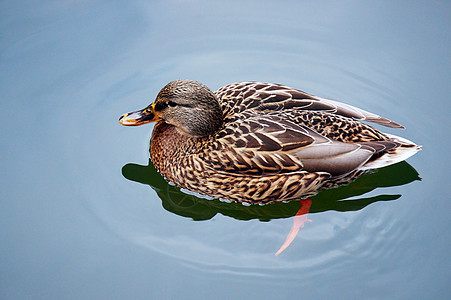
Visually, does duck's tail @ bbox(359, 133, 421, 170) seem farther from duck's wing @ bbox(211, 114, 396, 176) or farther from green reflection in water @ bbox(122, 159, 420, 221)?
green reflection in water @ bbox(122, 159, 420, 221)

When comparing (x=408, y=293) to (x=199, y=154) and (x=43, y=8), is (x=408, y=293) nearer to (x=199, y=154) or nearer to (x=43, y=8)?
(x=199, y=154)

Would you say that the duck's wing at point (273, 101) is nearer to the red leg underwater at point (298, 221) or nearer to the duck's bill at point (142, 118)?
the duck's bill at point (142, 118)

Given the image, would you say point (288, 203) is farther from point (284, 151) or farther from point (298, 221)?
point (284, 151)

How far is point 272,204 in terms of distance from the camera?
495 centimetres

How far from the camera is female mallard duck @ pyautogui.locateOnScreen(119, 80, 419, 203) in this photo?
4.53 m

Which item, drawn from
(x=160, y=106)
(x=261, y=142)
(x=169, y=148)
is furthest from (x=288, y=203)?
(x=160, y=106)

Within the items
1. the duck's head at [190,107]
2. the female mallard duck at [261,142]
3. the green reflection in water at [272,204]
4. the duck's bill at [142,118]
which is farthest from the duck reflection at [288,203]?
the duck's head at [190,107]

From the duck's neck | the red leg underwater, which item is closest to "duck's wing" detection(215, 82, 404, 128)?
the duck's neck

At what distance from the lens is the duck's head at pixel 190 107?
15.3ft

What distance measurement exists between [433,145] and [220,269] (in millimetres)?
2864

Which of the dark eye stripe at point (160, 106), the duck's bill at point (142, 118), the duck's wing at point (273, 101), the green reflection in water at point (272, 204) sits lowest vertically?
the green reflection in water at point (272, 204)

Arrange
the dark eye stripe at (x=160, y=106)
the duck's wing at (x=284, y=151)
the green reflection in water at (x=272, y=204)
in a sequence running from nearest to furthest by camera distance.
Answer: the duck's wing at (x=284, y=151)
the dark eye stripe at (x=160, y=106)
the green reflection in water at (x=272, y=204)

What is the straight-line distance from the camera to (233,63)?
20.7 feet

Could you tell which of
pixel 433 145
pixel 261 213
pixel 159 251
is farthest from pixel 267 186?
pixel 433 145
